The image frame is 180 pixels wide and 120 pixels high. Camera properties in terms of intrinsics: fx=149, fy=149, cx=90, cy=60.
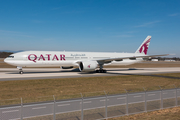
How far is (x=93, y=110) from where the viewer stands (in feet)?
33.7

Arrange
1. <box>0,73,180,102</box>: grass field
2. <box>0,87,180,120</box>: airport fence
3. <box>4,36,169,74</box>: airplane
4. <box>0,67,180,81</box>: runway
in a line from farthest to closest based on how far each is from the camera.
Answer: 1. <box>4,36,169,74</box>: airplane
2. <box>0,67,180,81</box>: runway
3. <box>0,73,180,102</box>: grass field
4. <box>0,87,180,120</box>: airport fence

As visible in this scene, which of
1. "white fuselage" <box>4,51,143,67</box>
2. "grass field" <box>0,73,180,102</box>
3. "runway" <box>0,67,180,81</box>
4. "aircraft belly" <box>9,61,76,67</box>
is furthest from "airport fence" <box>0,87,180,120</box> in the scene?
"white fuselage" <box>4,51,143,67</box>

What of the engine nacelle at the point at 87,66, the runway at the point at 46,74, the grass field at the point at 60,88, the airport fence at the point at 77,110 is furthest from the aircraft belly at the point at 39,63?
the airport fence at the point at 77,110

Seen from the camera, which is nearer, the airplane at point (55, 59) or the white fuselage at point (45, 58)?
the white fuselage at point (45, 58)

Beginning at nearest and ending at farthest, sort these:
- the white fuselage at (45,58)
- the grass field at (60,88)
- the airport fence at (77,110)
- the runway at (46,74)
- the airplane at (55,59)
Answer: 1. the airport fence at (77,110)
2. the grass field at (60,88)
3. the runway at (46,74)
4. the white fuselage at (45,58)
5. the airplane at (55,59)

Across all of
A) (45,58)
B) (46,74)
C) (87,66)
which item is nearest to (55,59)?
(45,58)

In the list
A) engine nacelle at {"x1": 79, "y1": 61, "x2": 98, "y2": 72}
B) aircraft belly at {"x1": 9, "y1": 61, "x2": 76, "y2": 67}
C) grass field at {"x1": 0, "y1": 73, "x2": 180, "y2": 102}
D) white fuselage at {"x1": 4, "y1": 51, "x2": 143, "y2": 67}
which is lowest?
grass field at {"x1": 0, "y1": 73, "x2": 180, "y2": 102}

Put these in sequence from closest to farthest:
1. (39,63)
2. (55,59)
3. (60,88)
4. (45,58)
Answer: (60,88), (39,63), (45,58), (55,59)

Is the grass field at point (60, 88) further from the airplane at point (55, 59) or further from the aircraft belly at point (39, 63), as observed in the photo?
the airplane at point (55, 59)

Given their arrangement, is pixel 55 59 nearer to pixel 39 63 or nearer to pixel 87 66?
pixel 39 63

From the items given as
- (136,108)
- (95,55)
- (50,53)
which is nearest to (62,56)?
(50,53)

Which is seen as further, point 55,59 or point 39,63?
point 55,59

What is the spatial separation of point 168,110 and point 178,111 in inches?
28.5

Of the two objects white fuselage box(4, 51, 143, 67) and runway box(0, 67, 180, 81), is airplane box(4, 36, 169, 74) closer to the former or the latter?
white fuselage box(4, 51, 143, 67)
